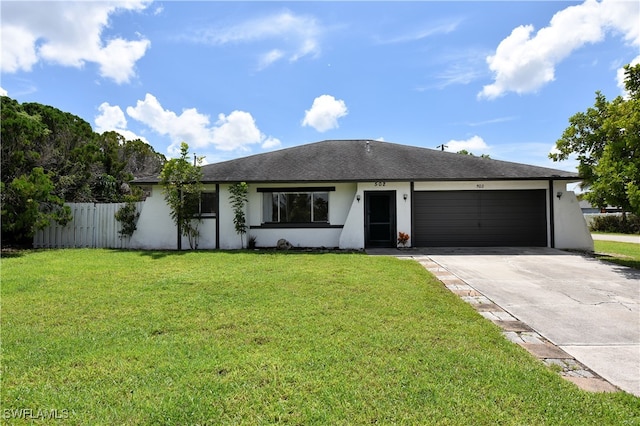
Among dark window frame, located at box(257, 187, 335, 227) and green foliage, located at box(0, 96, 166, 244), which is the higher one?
green foliage, located at box(0, 96, 166, 244)

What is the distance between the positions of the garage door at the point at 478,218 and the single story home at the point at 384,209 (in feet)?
0.12

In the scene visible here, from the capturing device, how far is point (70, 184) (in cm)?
1691

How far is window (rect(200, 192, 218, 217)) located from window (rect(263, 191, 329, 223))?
2109 millimetres

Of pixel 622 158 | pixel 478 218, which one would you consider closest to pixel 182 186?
pixel 478 218

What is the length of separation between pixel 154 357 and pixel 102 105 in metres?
21.7

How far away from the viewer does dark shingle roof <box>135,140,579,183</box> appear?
12969 millimetres

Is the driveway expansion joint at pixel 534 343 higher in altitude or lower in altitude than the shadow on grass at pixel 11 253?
lower

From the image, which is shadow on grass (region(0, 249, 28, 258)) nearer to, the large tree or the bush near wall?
the large tree

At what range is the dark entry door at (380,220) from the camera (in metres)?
13.4

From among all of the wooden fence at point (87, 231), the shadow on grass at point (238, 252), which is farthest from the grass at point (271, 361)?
the wooden fence at point (87, 231)

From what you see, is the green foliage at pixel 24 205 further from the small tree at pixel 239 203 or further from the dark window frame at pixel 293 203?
the dark window frame at pixel 293 203

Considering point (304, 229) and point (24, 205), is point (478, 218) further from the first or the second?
point (24, 205)

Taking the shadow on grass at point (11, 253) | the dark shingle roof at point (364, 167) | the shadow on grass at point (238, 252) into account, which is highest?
the dark shingle roof at point (364, 167)

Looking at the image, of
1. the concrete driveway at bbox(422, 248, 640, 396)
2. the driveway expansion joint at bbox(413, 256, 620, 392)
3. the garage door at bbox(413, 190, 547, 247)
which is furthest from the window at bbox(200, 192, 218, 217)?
the driveway expansion joint at bbox(413, 256, 620, 392)
